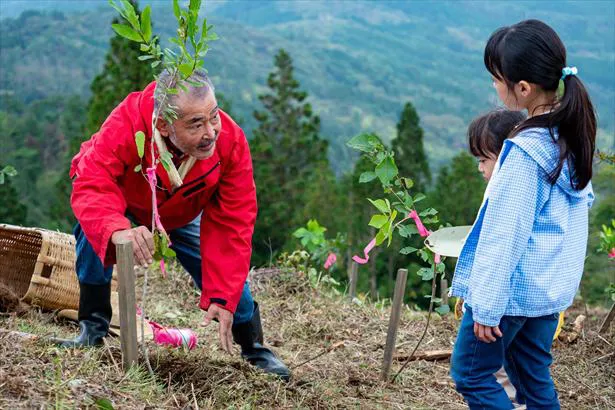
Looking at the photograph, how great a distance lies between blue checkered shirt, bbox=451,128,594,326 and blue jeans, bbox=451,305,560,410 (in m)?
0.10

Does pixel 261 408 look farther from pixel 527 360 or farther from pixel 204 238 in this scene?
pixel 527 360

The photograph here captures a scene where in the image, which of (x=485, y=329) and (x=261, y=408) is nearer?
(x=485, y=329)

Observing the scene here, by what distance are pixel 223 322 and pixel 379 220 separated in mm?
742

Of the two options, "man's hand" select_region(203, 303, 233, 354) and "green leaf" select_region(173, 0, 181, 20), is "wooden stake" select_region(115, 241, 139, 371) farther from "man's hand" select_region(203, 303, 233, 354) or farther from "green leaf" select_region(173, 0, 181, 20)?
"green leaf" select_region(173, 0, 181, 20)

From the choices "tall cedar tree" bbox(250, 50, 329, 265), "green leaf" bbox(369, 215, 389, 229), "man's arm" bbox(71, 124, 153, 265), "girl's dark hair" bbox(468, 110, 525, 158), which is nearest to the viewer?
"man's arm" bbox(71, 124, 153, 265)

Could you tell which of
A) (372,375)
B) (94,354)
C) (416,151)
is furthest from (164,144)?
(416,151)

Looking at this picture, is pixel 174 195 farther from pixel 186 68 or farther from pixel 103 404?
pixel 103 404

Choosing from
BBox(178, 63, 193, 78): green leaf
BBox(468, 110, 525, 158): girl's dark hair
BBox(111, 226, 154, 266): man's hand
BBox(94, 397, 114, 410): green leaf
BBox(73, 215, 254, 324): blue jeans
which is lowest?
BBox(94, 397, 114, 410): green leaf

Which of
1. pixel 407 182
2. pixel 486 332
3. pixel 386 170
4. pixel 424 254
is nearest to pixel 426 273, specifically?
pixel 424 254

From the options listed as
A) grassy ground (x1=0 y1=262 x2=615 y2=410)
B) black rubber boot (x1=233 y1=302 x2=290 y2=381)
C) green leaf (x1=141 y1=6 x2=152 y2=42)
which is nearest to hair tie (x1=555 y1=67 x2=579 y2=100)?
green leaf (x1=141 y1=6 x2=152 y2=42)

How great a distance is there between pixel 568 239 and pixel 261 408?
Answer: 1.32 metres

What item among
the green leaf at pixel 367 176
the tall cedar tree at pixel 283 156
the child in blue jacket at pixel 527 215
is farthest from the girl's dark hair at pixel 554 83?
the tall cedar tree at pixel 283 156

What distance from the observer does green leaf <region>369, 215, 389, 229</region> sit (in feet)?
10.3

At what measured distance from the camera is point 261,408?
10.3ft
